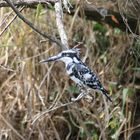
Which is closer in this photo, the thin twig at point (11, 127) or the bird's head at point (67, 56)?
the bird's head at point (67, 56)

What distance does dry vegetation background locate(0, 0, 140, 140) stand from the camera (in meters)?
2.99

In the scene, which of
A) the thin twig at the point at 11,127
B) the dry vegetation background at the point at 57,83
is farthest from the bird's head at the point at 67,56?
the thin twig at the point at 11,127

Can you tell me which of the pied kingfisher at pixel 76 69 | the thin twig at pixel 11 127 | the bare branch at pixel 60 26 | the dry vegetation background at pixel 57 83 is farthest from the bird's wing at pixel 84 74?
the thin twig at pixel 11 127

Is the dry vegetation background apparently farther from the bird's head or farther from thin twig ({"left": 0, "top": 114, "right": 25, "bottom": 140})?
the bird's head

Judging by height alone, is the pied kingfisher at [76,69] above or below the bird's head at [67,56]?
below

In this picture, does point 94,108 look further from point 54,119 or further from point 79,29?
point 79,29

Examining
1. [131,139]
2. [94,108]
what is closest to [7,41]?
[94,108]

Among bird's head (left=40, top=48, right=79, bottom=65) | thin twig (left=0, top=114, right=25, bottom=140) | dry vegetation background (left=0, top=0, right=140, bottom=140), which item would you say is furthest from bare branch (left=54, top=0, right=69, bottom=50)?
thin twig (left=0, top=114, right=25, bottom=140)

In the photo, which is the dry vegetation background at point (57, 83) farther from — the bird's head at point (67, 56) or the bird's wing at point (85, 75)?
the bird's head at point (67, 56)

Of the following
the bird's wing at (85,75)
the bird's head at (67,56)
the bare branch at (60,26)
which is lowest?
the bird's wing at (85,75)

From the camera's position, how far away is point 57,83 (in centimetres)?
304

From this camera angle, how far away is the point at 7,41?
10.1 feet

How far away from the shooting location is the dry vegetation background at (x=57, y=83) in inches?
118

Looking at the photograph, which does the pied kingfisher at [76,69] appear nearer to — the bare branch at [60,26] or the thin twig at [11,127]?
→ the bare branch at [60,26]
